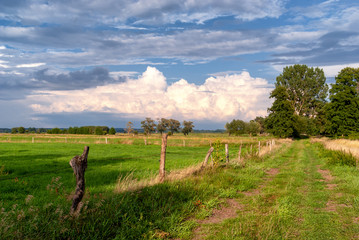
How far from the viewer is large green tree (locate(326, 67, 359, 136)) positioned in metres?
51.7

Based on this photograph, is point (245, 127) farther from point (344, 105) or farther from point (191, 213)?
point (191, 213)

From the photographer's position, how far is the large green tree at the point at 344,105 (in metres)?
51.7

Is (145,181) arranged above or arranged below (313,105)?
below

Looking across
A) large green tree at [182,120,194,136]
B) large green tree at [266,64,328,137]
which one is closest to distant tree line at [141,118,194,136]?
large green tree at [182,120,194,136]

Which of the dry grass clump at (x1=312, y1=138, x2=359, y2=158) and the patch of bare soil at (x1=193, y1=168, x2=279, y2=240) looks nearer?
the patch of bare soil at (x1=193, y1=168, x2=279, y2=240)

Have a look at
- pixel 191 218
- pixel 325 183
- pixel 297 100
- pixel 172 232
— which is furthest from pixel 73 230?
pixel 297 100

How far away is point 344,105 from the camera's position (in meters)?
52.9

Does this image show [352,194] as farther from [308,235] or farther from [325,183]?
[308,235]

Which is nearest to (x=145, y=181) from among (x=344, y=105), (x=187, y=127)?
(x=344, y=105)

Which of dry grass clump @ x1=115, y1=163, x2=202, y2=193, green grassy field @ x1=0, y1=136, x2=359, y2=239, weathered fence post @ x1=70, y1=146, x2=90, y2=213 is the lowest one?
green grassy field @ x1=0, y1=136, x2=359, y2=239

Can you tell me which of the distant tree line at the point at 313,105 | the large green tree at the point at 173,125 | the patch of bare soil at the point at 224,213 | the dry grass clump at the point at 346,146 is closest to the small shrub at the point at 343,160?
the dry grass clump at the point at 346,146

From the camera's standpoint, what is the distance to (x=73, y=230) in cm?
537

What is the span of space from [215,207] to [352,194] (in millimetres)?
5814

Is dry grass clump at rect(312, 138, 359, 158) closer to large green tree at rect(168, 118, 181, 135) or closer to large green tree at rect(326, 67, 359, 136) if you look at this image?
large green tree at rect(326, 67, 359, 136)
